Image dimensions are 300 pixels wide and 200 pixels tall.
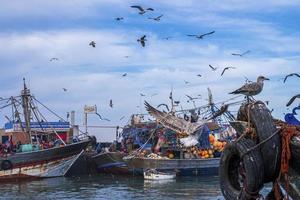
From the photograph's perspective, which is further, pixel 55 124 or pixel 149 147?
pixel 55 124

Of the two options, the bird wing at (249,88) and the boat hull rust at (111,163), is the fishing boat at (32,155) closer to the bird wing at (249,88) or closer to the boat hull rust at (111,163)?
Result: the boat hull rust at (111,163)

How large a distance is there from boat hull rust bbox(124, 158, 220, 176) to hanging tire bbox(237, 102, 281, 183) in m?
20.8

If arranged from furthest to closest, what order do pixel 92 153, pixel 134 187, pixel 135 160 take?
pixel 92 153, pixel 135 160, pixel 134 187

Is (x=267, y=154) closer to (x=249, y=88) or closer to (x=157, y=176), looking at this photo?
(x=249, y=88)

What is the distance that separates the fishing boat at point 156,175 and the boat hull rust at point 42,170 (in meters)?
5.40

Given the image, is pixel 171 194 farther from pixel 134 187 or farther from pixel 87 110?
pixel 87 110

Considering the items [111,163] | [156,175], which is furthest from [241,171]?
[111,163]

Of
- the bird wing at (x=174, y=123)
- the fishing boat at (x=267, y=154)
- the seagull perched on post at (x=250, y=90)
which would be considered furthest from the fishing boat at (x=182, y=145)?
the fishing boat at (x=267, y=154)

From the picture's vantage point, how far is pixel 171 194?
22.1m

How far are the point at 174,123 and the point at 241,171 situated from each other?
2185 centimetres

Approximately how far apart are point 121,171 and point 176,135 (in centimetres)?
387

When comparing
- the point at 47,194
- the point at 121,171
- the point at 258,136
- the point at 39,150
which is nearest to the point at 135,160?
the point at 121,171

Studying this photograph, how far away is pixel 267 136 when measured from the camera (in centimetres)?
846

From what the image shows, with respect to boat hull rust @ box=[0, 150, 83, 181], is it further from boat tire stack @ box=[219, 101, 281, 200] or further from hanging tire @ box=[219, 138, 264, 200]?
boat tire stack @ box=[219, 101, 281, 200]
